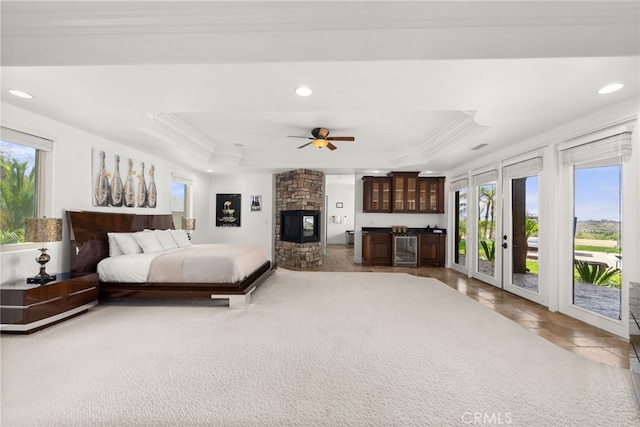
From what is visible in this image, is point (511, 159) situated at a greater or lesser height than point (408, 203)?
greater

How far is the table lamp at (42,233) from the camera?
292 cm

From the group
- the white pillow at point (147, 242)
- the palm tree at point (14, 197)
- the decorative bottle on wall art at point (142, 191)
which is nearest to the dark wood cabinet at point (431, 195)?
the white pillow at point (147, 242)

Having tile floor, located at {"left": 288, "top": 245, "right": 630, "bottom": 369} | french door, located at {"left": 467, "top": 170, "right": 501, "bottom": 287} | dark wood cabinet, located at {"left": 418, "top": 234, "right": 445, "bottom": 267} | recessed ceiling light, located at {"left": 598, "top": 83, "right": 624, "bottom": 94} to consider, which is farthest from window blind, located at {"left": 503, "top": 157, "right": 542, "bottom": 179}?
dark wood cabinet, located at {"left": 418, "top": 234, "right": 445, "bottom": 267}

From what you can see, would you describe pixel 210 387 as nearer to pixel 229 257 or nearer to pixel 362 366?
pixel 362 366

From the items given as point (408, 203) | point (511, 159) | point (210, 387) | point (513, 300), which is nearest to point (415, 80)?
point (210, 387)

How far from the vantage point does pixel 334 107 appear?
296cm

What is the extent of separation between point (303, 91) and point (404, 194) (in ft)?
17.9

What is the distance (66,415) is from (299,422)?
4.54 ft

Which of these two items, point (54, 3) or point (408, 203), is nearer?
point (54, 3)

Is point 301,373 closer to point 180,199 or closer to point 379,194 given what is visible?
point 180,199

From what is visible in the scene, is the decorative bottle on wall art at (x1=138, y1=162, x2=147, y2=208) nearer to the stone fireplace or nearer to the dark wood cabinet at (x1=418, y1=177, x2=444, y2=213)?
the stone fireplace

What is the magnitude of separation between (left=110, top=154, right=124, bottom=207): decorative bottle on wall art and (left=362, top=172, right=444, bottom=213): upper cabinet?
212 inches

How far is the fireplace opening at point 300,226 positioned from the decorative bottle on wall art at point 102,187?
3.99 metres

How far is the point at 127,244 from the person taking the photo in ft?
13.6
